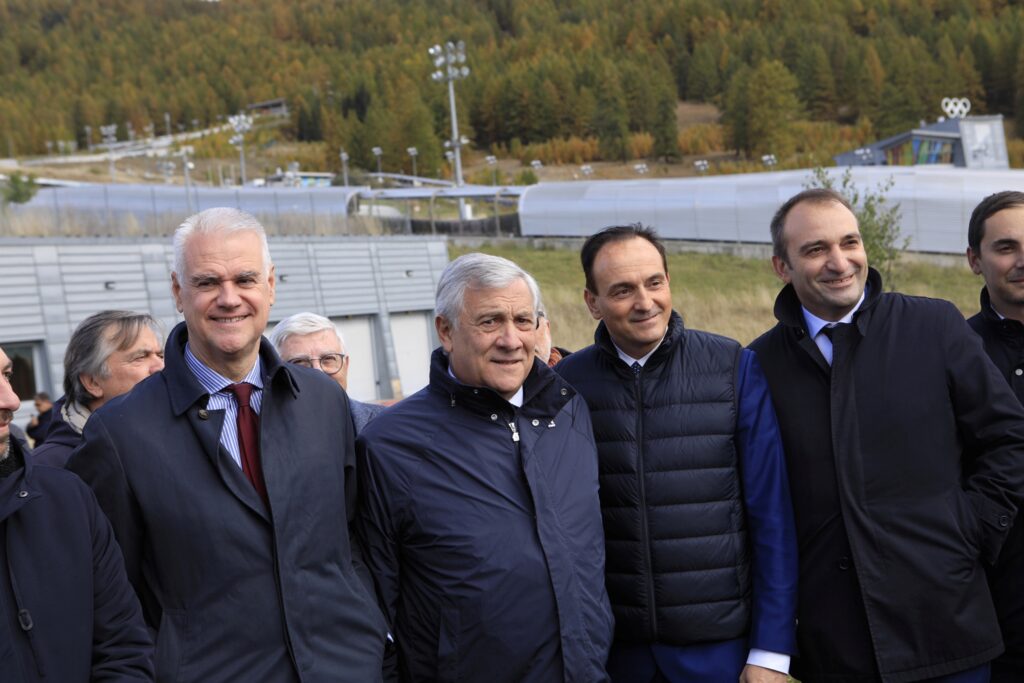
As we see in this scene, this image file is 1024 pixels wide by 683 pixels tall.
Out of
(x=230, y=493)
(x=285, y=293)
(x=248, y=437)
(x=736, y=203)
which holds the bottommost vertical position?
(x=285, y=293)

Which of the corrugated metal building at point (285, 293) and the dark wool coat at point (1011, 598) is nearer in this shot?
the dark wool coat at point (1011, 598)

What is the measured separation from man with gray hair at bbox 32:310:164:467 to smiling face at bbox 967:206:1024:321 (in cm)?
274

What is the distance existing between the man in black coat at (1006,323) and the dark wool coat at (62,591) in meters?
2.38

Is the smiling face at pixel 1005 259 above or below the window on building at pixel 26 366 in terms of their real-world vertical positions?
above

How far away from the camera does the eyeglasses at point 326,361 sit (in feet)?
14.0

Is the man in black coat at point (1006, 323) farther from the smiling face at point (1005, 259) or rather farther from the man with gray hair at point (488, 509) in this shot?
the man with gray hair at point (488, 509)

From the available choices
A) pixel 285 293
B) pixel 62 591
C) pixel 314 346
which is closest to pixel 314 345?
pixel 314 346

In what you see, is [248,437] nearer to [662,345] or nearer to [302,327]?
[662,345]

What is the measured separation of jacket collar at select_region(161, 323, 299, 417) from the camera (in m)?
2.52

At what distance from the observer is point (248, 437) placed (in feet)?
8.48

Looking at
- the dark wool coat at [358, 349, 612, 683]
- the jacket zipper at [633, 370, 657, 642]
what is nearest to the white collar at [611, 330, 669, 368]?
the jacket zipper at [633, 370, 657, 642]

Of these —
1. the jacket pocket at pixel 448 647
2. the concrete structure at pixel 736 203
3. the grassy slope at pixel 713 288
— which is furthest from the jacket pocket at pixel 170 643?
the concrete structure at pixel 736 203

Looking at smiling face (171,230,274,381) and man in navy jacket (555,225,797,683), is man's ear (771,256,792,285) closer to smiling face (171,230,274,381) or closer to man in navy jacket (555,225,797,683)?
man in navy jacket (555,225,797,683)

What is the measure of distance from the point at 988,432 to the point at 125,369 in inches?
106
